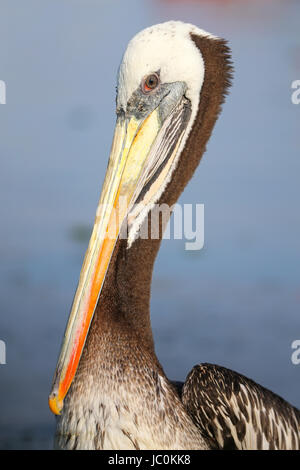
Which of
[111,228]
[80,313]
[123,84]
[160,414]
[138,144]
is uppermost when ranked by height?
[123,84]

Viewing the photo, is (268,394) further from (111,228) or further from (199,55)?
(199,55)

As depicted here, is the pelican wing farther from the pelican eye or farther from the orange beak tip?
the pelican eye

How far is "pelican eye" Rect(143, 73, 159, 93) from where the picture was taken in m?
2.96

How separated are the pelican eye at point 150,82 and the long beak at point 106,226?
11cm

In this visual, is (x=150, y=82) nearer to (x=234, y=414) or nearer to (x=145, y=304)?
(x=145, y=304)

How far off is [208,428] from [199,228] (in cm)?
181

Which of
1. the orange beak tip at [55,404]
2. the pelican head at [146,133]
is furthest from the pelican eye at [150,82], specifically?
the orange beak tip at [55,404]

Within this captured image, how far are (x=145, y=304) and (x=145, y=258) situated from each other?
0.67 feet

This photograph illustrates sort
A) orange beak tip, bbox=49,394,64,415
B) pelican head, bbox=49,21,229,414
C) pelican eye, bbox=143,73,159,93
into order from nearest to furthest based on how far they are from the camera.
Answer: orange beak tip, bbox=49,394,64,415 → pelican head, bbox=49,21,229,414 → pelican eye, bbox=143,73,159,93

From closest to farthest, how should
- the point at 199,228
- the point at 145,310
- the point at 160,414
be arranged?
1. the point at 160,414
2. the point at 145,310
3. the point at 199,228

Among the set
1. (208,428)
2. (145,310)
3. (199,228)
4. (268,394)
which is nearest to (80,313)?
(145,310)

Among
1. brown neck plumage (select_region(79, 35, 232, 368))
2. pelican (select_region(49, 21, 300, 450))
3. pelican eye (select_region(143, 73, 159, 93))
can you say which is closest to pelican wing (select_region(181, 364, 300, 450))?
pelican (select_region(49, 21, 300, 450))

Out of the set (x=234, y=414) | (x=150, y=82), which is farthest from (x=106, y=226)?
(x=234, y=414)
